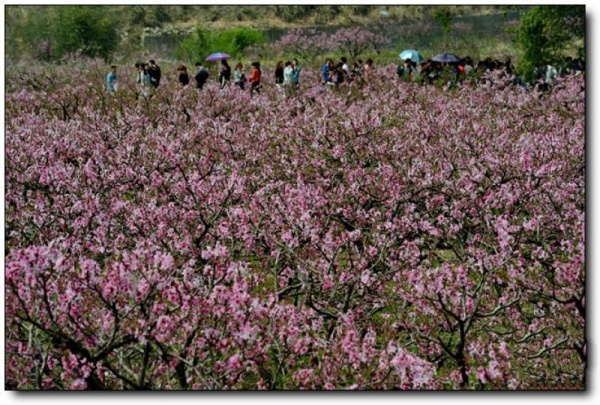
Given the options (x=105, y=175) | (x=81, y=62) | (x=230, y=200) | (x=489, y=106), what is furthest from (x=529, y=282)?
(x=81, y=62)

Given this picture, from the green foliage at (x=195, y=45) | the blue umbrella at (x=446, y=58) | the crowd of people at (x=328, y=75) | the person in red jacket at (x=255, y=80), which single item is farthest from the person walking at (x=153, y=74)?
the green foliage at (x=195, y=45)

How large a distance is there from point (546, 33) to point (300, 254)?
17.9 feet

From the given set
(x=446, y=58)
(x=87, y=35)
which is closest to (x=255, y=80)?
(x=87, y=35)

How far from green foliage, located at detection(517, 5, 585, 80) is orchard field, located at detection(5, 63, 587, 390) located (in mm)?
923

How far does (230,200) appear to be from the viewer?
18.9 ft

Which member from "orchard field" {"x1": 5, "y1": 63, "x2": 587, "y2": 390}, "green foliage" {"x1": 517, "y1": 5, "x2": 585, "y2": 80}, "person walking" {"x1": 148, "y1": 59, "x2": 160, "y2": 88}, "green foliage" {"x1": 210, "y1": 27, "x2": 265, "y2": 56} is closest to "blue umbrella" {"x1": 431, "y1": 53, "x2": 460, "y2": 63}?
"green foliage" {"x1": 517, "y1": 5, "x2": 585, "y2": 80}

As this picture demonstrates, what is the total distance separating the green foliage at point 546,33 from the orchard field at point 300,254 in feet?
3.03

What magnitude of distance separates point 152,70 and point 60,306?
11.1 m

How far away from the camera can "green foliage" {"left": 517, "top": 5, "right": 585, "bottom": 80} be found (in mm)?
6248

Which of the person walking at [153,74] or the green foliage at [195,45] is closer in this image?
the person walking at [153,74]

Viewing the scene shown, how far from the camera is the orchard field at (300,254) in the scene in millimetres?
3498

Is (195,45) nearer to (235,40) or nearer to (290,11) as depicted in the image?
(235,40)

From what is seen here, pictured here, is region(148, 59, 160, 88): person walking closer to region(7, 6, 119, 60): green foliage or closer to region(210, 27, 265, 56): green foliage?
region(7, 6, 119, 60): green foliage

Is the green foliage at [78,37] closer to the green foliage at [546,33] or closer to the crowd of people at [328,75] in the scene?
the crowd of people at [328,75]
